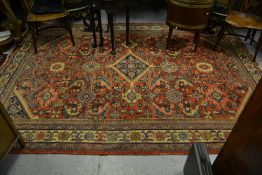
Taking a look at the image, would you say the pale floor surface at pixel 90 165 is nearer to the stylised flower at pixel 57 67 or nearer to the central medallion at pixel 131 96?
the central medallion at pixel 131 96

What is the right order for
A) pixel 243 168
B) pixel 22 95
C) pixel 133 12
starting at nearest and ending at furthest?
pixel 243 168
pixel 22 95
pixel 133 12

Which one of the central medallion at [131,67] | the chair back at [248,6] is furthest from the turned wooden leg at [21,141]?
the chair back at [248,6]

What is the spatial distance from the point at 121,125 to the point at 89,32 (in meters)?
1.85

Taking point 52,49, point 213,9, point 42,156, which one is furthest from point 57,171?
point 213,9

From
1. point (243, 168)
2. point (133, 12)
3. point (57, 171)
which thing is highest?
point (243, 168)

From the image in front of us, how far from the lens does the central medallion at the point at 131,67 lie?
2.40m

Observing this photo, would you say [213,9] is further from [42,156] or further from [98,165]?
[42,156]

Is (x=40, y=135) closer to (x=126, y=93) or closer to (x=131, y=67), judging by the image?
(x=126, y=93)

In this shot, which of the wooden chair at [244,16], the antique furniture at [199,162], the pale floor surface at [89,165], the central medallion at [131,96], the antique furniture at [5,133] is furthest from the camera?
the wooden chair at [244,16]

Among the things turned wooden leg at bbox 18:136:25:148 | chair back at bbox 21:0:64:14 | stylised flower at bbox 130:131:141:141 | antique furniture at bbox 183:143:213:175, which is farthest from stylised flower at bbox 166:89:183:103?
chair back at bbox 21:0:64:14

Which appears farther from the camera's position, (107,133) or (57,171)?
(107,133)

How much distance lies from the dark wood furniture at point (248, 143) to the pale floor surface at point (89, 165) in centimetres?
61

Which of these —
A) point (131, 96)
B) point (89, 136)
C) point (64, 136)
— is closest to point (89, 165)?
point (89, 136)

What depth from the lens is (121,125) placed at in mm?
1869
